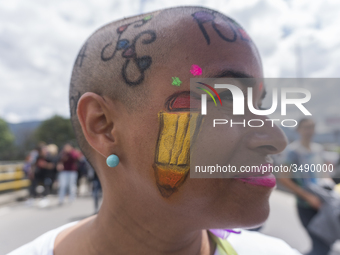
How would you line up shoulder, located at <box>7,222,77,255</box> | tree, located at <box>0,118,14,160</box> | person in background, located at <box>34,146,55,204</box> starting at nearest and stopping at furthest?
shoulder, located at <box>7,222,77,255</box>
person in background, located at <box>34,146,55,204</box>
tree, located at <box>0,118,14,160</box>

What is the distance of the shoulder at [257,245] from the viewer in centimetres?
125

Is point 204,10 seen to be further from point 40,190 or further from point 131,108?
point 40,190

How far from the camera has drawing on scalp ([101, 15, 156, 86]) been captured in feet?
3.33

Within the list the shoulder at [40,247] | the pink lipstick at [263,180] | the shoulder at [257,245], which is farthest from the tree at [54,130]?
the pink lipstick at [263,180]

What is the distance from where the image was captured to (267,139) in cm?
88

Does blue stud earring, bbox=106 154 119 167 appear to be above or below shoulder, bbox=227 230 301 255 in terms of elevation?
above

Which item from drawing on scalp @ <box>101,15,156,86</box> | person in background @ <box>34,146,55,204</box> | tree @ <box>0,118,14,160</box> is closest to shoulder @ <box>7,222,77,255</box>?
drawing on scalp @ <box>101,15,156,86</box>

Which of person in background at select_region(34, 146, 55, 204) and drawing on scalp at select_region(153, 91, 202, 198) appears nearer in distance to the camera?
drawing on scalp at select_region(153, 91, 202, 198)

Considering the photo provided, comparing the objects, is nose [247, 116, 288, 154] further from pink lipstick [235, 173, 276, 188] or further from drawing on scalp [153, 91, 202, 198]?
drawing on scalp [153, 91, 202, 198]

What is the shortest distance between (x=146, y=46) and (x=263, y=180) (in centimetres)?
73

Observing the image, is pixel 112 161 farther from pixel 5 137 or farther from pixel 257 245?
pixel 5 137

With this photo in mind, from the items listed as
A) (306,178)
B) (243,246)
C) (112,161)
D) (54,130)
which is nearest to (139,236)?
(112,161)

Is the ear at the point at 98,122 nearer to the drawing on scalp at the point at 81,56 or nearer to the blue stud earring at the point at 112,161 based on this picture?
the blue stud earring at the point at 112,161

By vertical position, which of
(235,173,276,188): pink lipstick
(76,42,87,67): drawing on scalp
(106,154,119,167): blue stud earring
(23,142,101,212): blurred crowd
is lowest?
(23,142,101,212): blurred crowd
